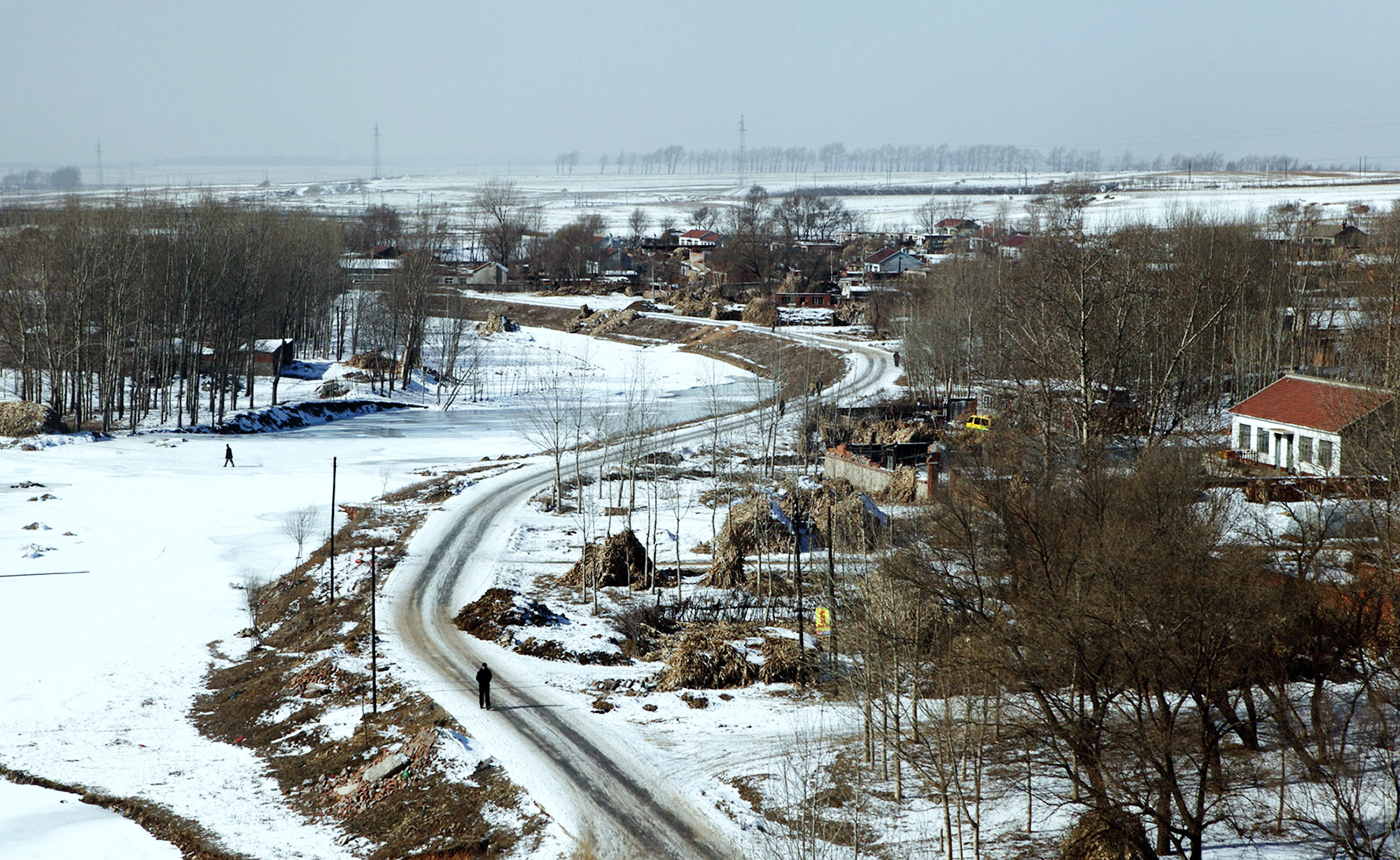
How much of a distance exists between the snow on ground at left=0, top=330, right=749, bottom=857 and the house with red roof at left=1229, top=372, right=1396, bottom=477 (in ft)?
87.4

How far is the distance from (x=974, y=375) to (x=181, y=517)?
42818 millimetres

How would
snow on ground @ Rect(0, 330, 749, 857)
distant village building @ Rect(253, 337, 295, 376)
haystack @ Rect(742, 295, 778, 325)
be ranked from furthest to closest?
haystack @ Rect(742, 295, 778, 325) < distant village building @ Rect(253, 337, 295, 376) < snow on ground @ Rect(0, 330, 749, 857)

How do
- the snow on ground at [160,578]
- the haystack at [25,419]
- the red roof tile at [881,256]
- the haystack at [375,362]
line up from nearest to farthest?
the snow on ground at [160,578]
the haystack at [25,419]
the haystack at [375,362]
the red roof tile at [881,256]

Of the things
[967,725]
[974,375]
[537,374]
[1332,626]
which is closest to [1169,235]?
[974,375]

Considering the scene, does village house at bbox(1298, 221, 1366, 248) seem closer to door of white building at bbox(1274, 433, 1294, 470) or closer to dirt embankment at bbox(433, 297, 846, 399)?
dirt embankment at bbox(433, 297, 846, 399)

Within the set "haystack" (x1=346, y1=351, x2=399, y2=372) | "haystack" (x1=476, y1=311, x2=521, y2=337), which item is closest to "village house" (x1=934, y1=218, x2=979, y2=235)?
"haystack" (x1=476, y1=311, x2=521, y2=337)

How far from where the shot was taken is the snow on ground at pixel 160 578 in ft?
73.3

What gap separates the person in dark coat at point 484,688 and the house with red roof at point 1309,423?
68.7ft

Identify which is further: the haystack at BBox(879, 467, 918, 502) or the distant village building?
the distant village building

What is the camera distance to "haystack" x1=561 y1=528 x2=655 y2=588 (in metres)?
31.1

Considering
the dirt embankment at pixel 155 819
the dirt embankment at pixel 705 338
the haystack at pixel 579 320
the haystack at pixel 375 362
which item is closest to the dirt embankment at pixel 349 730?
the dirt embankment at pixel 155 819

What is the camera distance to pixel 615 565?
31.5 metres

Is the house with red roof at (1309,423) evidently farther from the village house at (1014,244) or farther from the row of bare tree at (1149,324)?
the village house at (1014,244)

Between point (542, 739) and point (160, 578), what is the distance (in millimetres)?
18154
